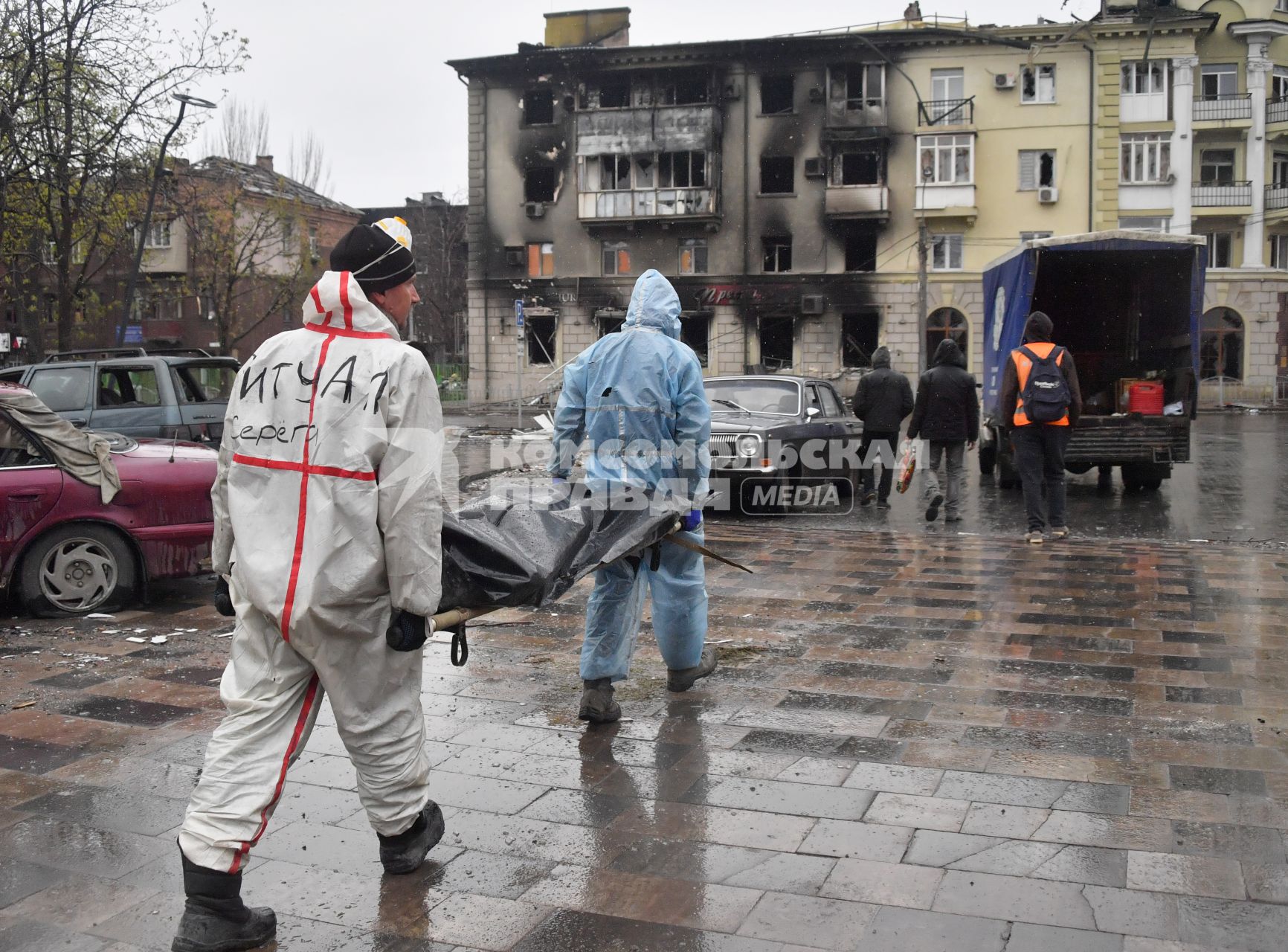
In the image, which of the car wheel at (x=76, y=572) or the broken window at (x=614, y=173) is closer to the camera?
the car wheel at (x=76, y=572)

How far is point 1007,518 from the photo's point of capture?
11766 mm

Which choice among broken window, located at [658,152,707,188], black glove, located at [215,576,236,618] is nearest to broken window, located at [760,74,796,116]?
broken window, located at [658,152,707,188]

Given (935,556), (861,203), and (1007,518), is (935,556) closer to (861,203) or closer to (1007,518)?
(1007,518)

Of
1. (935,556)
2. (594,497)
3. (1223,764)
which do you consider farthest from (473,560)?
(935,556)

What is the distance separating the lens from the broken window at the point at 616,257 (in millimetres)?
43000

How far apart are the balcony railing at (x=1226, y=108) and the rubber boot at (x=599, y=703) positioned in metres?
43.1

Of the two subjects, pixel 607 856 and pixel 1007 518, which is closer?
pixel 607 856

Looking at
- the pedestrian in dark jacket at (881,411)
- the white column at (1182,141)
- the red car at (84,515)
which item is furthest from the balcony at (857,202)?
the red car at (84,515)

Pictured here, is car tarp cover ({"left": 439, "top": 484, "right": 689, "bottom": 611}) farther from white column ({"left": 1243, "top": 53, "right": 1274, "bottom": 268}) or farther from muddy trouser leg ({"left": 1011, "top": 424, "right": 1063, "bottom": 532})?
white column ({"left": 1243, "top": 53, "right": 1274, "bottom": 268})

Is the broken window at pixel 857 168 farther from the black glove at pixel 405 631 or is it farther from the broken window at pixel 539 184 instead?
the black glove at pixel 405 631

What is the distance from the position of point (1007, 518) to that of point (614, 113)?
33818 millimetres

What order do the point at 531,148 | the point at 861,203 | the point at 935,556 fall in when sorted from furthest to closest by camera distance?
the point at 531,148 → the point at 861,203 → the point at 935,556

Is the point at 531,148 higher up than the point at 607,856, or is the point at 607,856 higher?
the point at 531,148

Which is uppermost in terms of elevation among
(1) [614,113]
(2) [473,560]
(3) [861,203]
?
(1) [614,113]
